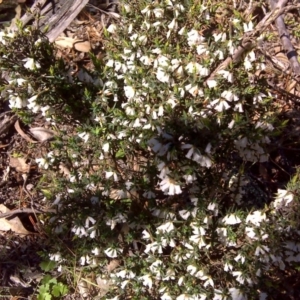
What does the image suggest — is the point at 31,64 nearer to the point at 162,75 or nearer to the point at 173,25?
the point at 162,75

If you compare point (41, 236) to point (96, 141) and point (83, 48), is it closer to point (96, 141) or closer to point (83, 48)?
point (96, 141)

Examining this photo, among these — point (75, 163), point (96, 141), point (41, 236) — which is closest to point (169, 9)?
point (96, 141)

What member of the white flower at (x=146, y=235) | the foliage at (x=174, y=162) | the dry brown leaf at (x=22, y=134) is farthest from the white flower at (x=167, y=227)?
the dry brown leaf at (x=22, y=134)

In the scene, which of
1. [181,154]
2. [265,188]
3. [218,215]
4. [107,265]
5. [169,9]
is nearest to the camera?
[181,154]

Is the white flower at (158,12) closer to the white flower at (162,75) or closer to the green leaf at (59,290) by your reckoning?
the white flower at (162,75)

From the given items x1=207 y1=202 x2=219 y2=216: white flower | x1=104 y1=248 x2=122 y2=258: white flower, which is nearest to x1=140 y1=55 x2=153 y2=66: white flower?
x1=207 y1=202 x2=219 y2=216: white flower

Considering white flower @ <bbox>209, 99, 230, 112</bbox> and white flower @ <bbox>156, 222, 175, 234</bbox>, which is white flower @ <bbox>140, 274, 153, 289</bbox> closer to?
white flower @ <bbox>156, 222, 175, 234</bbox>
